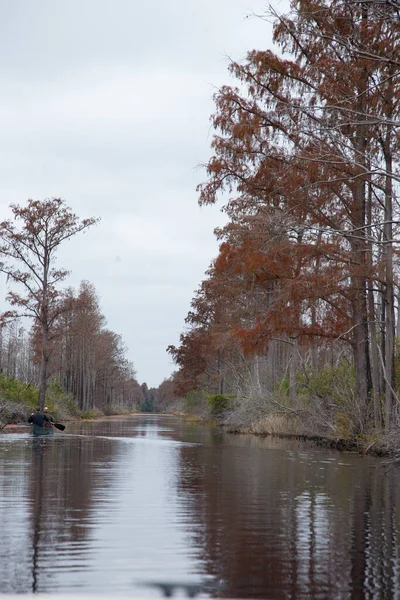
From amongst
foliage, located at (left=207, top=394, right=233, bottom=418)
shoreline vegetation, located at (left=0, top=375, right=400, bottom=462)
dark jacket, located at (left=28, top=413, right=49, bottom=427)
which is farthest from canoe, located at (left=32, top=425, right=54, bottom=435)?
foliage, located at (left=207, top=394, right=233, bottom=418)

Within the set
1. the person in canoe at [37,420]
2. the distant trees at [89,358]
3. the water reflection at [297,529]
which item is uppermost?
the distant trees at [89,358]

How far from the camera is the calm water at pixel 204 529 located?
21.2ft

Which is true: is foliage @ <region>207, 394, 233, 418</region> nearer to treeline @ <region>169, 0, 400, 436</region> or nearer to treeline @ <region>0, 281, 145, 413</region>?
treeline @ <region>0, 281, 145, 413</region>

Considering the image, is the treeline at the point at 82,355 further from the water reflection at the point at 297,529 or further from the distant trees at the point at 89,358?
the water reflection at the point at 297,529

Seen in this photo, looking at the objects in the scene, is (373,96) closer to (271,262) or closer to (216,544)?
(271,262)

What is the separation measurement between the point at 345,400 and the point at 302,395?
7530 mm

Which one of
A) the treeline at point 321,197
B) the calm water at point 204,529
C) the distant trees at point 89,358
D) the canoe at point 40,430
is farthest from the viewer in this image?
the distant trees at point 89,358

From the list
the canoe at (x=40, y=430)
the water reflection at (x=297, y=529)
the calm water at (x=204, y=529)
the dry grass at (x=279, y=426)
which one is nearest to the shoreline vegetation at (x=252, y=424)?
the dry grass at (x=279, y=426)

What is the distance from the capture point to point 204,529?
8.98m

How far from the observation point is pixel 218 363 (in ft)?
224

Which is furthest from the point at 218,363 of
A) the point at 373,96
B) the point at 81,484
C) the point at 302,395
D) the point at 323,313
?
the point at 81,484

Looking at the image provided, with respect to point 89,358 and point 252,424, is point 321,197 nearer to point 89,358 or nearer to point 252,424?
point 252,424

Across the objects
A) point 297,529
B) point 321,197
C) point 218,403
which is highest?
point 321,197

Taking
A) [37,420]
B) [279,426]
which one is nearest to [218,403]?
[279,426]
